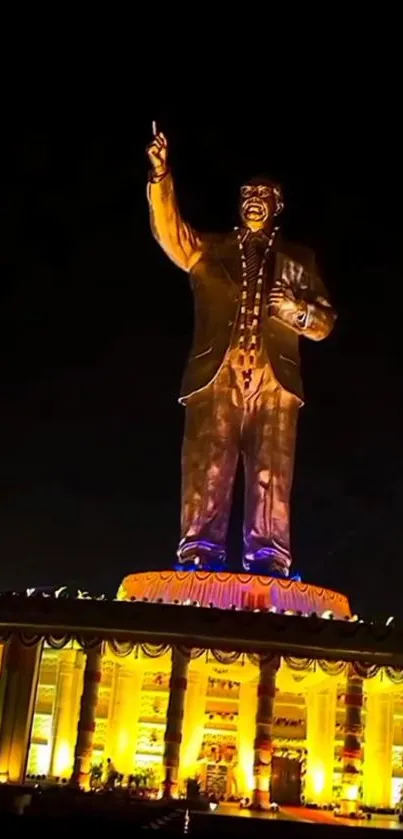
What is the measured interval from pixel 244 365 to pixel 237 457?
177 cm

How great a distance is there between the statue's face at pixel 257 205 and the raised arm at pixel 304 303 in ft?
3.45

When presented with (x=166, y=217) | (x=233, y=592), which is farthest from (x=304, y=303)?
(x=233, y=592)

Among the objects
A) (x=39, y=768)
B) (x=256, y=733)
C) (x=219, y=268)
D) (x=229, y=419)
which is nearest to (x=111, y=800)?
(x=256, y=733)

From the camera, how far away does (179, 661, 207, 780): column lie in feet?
66.4

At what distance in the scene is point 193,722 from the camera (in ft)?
68.5

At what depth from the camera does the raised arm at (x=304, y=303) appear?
2220 cm

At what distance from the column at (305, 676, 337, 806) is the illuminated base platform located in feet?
5.08

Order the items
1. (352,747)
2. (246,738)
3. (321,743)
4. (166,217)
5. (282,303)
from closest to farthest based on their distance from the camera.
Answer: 1. (352,747)
2. (246,738)
3. (321,743)
4. (282,303)
5. (166,217)

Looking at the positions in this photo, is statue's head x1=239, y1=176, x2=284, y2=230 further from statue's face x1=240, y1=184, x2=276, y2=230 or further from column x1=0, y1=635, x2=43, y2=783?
column x1=0, y1=635, x2=43, y2=783

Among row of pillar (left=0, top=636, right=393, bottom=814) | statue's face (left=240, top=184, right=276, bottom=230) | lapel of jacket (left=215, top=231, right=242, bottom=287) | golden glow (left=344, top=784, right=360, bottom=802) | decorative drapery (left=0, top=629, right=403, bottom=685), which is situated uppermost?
statue's face (left=240, top=184, right=276, bottom=230)

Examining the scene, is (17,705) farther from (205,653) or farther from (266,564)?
(266,564)

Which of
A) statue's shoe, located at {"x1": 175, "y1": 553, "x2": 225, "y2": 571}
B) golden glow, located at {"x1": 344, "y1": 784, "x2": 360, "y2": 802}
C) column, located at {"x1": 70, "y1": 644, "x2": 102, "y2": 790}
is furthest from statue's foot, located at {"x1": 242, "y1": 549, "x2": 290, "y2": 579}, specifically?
golden glow, located at {"x1": 344, "y1": 784, "x2": 360, "y2": 802}

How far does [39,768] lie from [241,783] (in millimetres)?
3816

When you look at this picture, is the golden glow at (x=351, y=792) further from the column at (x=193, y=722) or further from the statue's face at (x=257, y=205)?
the statue's face at (x=257, y=205)
